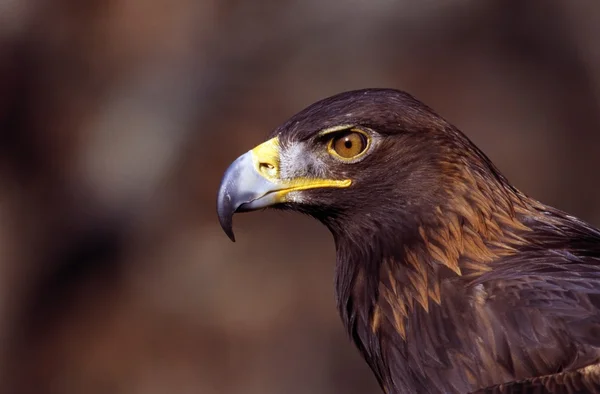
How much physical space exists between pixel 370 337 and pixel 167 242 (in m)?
4.14

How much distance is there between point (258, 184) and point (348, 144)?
0.31 meters

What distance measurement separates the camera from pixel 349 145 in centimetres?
281

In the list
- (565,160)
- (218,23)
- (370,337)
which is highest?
(218,23)

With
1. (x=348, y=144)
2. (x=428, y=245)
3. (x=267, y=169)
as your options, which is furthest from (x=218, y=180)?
(x=428, y=245)

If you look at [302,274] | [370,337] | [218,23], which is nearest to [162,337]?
[302,274]

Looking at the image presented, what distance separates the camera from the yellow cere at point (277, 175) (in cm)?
285

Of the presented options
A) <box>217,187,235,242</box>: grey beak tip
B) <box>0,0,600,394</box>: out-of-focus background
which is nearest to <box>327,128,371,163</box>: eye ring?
<box>217,187,235,242</box>: grey beak tip

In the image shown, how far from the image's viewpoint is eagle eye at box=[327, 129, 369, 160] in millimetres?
2793

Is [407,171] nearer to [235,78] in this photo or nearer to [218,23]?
[235,78]

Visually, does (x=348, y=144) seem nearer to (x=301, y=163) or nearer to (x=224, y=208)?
(x=301, y=163)

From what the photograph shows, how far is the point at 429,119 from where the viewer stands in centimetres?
277

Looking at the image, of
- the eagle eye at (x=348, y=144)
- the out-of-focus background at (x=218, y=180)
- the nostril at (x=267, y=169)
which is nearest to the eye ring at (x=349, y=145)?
the eagle eye at (x=348, y=144)

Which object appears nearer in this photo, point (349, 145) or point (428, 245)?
point (428, 245)

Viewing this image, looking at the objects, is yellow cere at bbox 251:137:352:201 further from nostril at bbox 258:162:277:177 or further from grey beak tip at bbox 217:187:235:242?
grey beak tip at bbox 217:187:235:242
